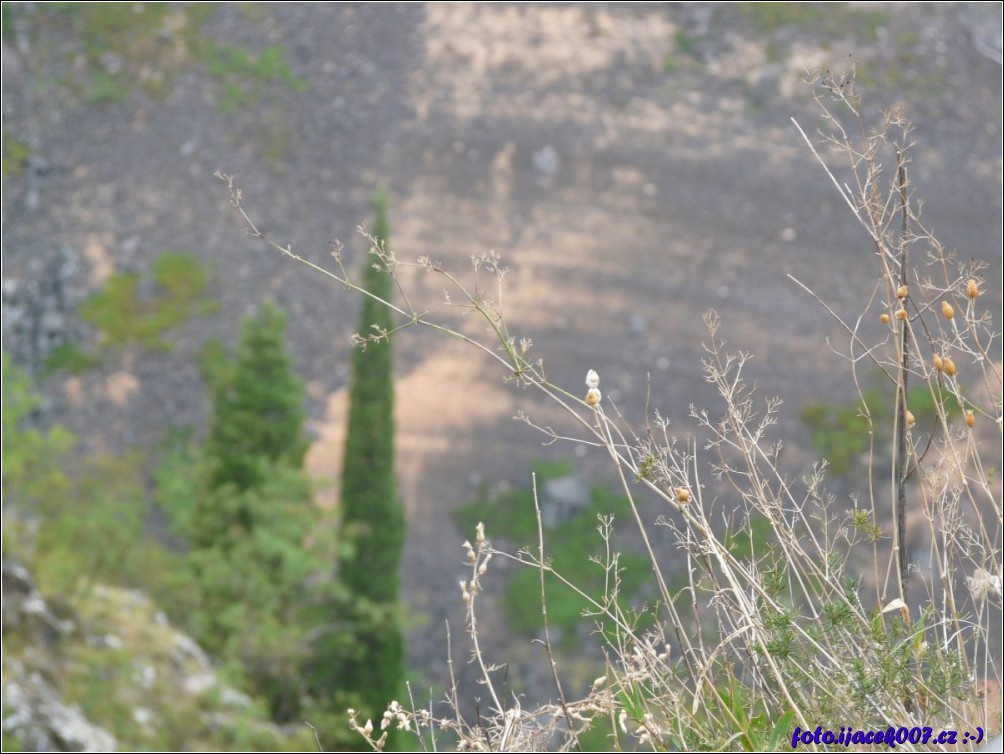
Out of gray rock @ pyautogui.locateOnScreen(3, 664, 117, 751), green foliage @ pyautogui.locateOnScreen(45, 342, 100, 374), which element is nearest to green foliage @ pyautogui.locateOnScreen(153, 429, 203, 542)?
green foliage @ pyautogui.locateOnScreen(45, 342, 100, 374)

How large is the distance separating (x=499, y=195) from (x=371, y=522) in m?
8.21

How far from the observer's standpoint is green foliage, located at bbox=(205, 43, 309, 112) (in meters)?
19.8

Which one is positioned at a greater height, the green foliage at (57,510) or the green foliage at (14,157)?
the green foliage at (14,157)

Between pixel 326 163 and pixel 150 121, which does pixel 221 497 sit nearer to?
pixel 326 163

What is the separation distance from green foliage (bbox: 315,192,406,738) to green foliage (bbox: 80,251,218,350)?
649 centimetres

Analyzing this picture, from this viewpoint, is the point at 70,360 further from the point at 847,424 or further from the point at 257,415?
the point at 847,424

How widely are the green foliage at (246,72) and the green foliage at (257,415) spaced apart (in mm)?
9162

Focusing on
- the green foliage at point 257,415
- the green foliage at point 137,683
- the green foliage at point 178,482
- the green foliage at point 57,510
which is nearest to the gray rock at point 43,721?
the green foliage at point 137,683

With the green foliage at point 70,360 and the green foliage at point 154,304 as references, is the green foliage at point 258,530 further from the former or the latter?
the green foliage at point 70,360

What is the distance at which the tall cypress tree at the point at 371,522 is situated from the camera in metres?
11.5

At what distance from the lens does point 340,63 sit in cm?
1989

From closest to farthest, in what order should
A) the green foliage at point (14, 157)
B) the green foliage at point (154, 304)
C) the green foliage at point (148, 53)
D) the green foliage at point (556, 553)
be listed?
the green foliage at point (556, 553), the green foliage at point (154, 304), the green foliage at point (14, 157), the green foliage at point (148, 53)

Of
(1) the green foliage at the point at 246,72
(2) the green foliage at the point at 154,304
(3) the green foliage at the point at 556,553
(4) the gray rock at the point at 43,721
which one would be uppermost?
(1) the green foliage at the point at 246,72

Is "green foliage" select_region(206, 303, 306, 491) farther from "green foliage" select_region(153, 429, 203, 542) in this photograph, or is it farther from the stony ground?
the stony ground
